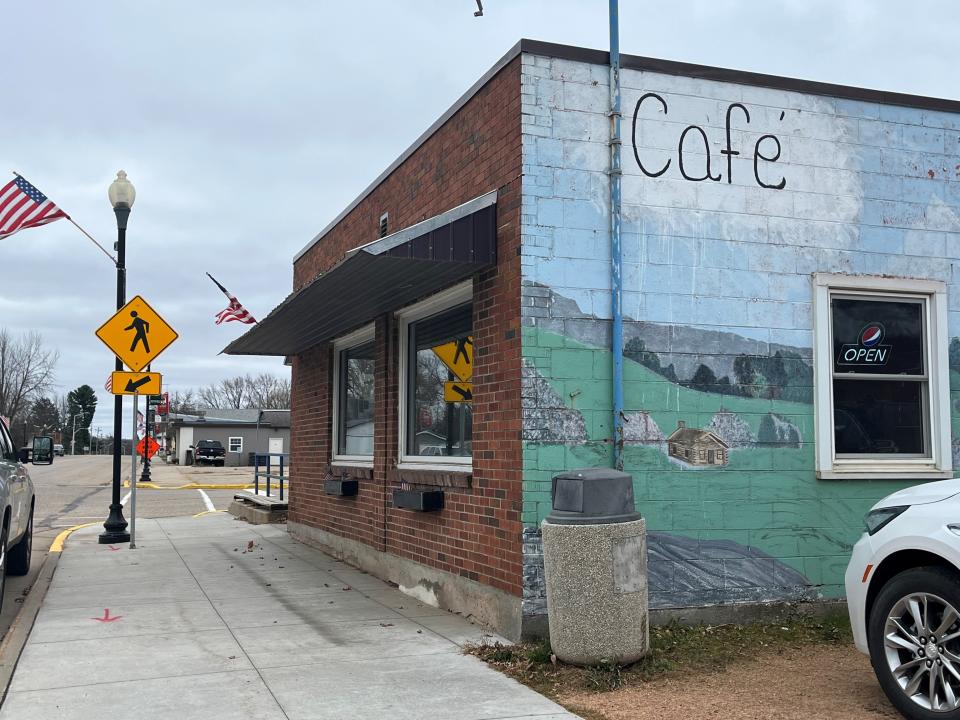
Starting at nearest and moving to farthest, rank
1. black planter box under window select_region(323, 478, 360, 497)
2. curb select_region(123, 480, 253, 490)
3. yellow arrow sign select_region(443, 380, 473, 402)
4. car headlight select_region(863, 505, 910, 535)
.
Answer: car headlight select_region(863, 505, 910, 535), yellow arrow sign select_region(443, 380, 473, 402), black planter box under window select_region(323, 478, 360, 497), curb select_region(123, 480, 253, 490)

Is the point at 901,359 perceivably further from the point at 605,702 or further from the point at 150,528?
the point at 150,528

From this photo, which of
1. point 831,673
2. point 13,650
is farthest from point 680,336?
point 13,650

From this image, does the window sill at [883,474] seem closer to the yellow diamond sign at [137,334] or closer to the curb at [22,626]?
the curb at [22,626]

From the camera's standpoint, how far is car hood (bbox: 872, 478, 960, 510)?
497 cm

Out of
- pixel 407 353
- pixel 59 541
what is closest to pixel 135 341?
pixel 59 541

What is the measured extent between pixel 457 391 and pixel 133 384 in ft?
20.0

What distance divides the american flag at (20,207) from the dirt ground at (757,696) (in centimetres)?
1264

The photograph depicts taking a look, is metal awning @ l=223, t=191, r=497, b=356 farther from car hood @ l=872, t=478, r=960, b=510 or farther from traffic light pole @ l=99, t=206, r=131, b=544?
traffic light pole @ l=99, t=206, r=131, b=544

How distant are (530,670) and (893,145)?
542 cm

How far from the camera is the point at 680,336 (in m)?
7.30

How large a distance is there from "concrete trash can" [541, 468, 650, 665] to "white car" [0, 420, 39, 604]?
509 centimetres

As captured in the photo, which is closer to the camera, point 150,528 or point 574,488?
point 574,488

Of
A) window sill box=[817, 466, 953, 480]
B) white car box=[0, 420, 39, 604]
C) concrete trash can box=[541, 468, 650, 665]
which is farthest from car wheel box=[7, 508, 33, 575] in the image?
window sill box=[817, 466, 953, 480]

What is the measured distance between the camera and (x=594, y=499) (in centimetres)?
586
